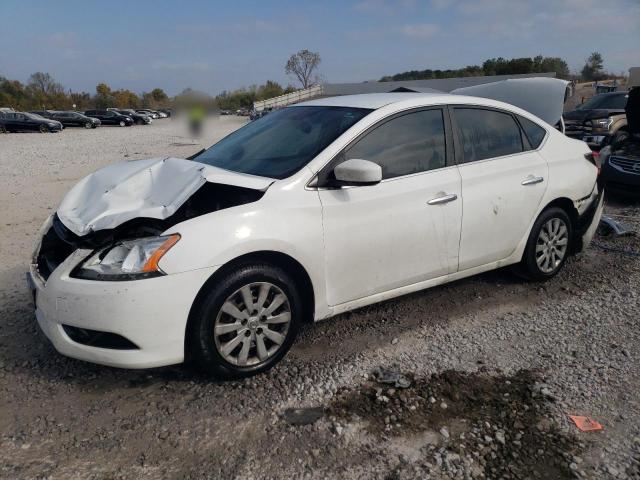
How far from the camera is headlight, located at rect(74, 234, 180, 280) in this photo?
2.67m

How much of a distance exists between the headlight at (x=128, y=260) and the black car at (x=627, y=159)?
7304 mm

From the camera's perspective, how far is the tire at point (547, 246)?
4.31 metres

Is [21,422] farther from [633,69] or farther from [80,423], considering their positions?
[633,69]

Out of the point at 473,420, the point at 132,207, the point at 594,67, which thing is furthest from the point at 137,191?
the point at 594,67

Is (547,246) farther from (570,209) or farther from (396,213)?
(396,213)

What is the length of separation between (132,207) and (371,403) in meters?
1.80

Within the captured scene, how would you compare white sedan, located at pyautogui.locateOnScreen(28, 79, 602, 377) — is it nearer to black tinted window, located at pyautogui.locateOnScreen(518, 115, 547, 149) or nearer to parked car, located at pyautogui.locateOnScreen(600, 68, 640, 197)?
black tinted window, located at pyautogui.locateOnScreen(518, 115, 547, 149)

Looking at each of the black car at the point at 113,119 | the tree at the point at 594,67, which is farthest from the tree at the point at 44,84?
the tree at the point at 594,67

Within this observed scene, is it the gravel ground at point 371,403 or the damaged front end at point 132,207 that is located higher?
the damaged front end at point 132,207

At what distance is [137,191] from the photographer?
329 centimetres

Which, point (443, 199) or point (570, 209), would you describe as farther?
point (570, 209)

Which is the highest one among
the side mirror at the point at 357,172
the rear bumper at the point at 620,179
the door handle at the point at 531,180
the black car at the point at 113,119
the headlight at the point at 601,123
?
the side mirror at the point at 357,172

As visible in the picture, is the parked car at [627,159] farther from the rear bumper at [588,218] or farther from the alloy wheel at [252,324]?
the alloy wheel at [252,324]

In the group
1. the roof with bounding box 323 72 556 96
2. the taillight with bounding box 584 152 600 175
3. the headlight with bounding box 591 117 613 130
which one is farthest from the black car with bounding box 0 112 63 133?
the taillight with bounding box 584 152 600 175
